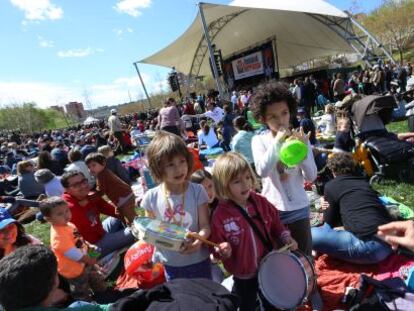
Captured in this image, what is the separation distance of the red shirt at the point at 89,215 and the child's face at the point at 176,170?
2.19 metres

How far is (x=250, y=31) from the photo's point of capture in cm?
2606

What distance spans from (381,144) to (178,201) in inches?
156

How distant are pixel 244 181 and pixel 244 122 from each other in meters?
4.71

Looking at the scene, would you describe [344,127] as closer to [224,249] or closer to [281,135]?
[281,135]

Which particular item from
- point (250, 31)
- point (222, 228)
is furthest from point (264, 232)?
point (250, 31)

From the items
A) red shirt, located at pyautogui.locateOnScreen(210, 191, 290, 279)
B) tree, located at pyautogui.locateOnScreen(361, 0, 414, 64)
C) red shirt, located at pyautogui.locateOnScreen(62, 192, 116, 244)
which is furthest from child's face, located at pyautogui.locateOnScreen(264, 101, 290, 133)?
tree, located at pyautogui.locateOnScreen(361, 0, 414, 64)

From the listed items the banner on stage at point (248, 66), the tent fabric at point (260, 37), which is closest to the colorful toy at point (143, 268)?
the tent fabric at point (260, 37)

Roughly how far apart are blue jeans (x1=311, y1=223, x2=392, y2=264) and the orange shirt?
2.35 meters

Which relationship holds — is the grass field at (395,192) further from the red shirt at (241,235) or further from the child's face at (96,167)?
the red shirt at (241,235)

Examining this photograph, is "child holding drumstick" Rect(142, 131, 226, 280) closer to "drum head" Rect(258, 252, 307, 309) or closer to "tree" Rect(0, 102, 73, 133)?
"drum head" Rect(258, 252, 307, 309)

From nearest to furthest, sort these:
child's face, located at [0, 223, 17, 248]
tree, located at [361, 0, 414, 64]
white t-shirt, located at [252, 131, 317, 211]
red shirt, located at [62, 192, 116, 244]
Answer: white t-shirt, located at [252, 131, 317, 211] → child's face, located at [0, 223, 17, 248] → red shirt, located at [62, 192, 116, 244] → tree, located at [361, 0, 414, 64]

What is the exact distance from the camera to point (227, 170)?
85.0 inches

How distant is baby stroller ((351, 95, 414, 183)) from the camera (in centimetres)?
491

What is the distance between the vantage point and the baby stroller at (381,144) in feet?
16.1
